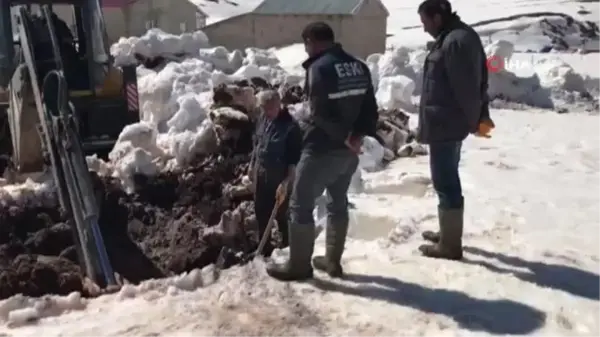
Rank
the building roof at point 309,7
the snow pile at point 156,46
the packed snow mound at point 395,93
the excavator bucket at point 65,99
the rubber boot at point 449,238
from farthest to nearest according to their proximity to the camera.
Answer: the building roof at point 309,7 → the snow pile at point 156,46 → the packed snow mound at point 395,93 → the excavator bucket at point 65,99 → the rubber boot at point 449,238

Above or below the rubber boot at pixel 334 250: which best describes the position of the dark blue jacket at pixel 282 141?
above

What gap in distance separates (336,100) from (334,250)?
108 centimetres

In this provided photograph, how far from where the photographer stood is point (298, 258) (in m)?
5.62

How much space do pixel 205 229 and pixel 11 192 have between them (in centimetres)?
232

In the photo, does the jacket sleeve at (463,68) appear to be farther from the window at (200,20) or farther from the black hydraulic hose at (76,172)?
the window at (200,20)

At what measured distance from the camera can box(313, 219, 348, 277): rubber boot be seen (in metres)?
Answer: 5.66

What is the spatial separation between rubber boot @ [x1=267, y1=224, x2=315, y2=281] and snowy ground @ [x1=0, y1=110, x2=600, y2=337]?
0.27ft

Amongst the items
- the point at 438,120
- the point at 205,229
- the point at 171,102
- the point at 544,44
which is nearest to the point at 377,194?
the point at 205,229

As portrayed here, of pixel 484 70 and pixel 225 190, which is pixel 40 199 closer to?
pixel 225 190

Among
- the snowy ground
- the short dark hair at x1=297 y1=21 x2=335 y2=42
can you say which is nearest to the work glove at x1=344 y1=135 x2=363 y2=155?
the short dark hair at x1=297 y1=21 x2=335 y2=42

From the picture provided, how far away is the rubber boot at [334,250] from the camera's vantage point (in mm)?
5664

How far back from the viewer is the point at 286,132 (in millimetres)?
6895

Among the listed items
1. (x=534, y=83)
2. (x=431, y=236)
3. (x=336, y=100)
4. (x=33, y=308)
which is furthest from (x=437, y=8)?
(x=534, y=83)

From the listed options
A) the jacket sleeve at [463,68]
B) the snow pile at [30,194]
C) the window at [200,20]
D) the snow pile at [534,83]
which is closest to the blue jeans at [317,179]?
the jacket sleeve at [463,68]
